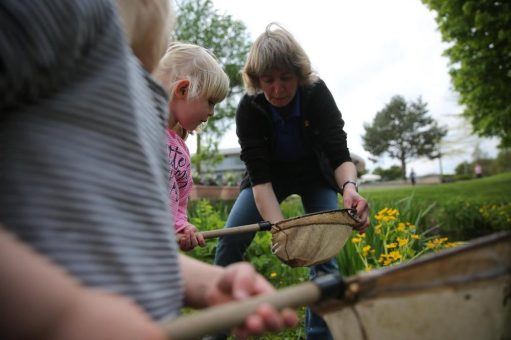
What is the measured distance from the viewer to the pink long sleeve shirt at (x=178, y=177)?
7.55 ft

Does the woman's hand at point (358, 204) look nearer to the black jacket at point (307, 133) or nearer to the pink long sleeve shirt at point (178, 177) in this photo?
the black jacket at point (307, 133)

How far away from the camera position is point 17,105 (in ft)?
1.85

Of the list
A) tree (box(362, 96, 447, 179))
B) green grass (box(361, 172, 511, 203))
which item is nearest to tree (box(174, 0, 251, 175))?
green grass (box(361, 172, 511, 203))

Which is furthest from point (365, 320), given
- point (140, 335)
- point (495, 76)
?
point (495, 76)

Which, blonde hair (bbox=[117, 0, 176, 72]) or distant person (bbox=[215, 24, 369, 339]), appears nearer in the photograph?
blonde hair (bbox=[117, 0, 176, 72])

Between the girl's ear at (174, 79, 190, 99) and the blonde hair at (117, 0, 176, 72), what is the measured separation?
1420 millimetres

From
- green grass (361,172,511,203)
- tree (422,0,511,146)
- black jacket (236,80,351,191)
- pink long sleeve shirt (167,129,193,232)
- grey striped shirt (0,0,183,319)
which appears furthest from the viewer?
tree (422,0,511,146)

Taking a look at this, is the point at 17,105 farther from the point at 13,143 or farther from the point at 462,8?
the point at 462,8

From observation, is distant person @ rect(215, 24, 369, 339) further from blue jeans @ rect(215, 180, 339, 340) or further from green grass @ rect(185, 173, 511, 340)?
green grass @ rect(185, 173, 511, 340)

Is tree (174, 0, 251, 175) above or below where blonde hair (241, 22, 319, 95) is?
above

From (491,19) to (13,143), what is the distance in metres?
13.6

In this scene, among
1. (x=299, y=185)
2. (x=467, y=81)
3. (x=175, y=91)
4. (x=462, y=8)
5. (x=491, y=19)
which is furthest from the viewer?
(x=467, y=81)

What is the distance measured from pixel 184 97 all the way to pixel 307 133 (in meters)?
0.77

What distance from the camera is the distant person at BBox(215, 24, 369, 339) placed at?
2547 millimetres
